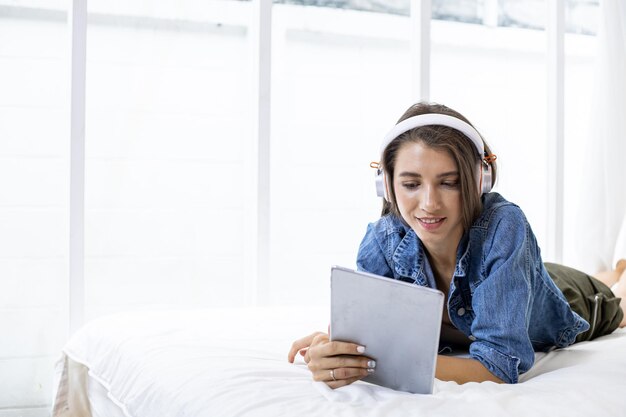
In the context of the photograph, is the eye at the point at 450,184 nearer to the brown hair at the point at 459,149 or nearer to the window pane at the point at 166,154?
the brown hair at the point at 459,149

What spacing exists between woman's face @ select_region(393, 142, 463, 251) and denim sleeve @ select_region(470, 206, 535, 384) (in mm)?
102

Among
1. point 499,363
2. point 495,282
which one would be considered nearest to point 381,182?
point 495,282

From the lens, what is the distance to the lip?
1318 mm

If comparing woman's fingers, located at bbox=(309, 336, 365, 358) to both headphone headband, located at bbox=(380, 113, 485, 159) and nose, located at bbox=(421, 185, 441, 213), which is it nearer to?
nose, located at bbox=(421, 185, 441, 213)

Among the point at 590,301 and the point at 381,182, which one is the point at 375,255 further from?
the point at 590,301

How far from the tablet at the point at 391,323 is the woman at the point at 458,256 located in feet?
0.09

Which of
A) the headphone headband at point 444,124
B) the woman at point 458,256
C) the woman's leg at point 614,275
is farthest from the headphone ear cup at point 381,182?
the woman's leg at point 614,275

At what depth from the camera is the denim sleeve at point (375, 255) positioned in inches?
59.0

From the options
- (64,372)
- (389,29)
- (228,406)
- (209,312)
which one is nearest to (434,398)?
(228,406)

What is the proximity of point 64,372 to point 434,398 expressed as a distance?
1124mm

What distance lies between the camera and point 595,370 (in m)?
1.29

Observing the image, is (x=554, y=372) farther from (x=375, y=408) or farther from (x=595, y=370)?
(x=375, y=408)

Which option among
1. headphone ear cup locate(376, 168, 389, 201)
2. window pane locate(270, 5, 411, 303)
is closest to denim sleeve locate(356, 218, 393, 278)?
headphone ear cup locate(376, 168, 389, 201)

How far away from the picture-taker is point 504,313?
1227mm
